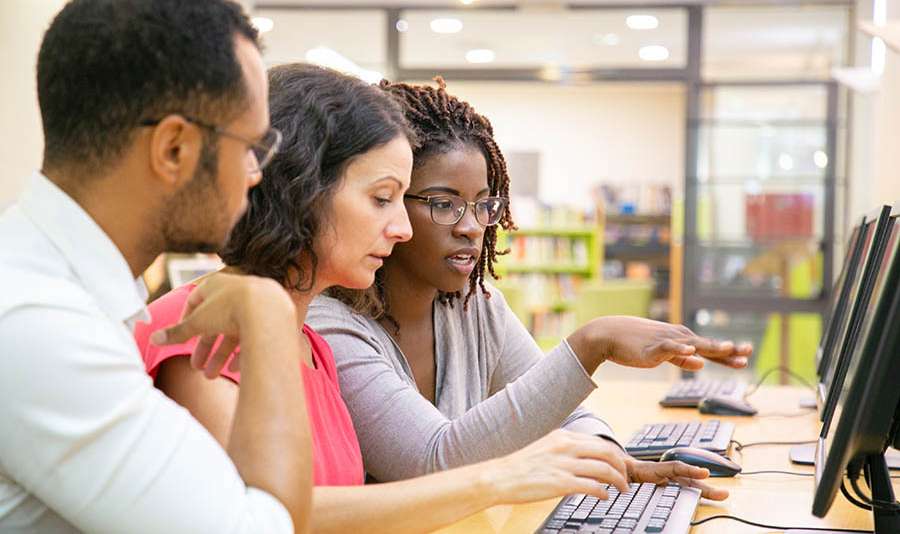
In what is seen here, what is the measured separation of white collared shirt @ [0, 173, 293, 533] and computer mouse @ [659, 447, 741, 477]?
0.88 m

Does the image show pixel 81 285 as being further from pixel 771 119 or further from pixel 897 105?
pixel 771 119

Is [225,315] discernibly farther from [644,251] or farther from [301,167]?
[644,251]

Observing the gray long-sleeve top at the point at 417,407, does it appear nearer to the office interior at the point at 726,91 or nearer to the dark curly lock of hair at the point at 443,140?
the dark curly lock of hair at the point at 443,140

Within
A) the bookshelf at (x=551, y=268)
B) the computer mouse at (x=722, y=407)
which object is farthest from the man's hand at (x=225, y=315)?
the bookshelf at (x=551, y=268)

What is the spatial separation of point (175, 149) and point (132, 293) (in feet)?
0.43

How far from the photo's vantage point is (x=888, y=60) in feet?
14.4

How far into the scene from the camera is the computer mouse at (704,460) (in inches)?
63.4

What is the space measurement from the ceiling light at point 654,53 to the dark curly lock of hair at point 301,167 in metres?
5.42

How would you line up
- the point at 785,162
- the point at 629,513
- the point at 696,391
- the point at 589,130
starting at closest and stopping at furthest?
the point at 629,513, the point at 696,391, the point at 785,162, the point at 589,130

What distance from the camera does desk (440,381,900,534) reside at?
1363 mm

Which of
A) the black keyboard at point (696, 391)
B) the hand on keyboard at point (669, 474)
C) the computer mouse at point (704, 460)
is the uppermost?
the hand on keyboard at point (669, 474)

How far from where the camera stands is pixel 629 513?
1.30 m

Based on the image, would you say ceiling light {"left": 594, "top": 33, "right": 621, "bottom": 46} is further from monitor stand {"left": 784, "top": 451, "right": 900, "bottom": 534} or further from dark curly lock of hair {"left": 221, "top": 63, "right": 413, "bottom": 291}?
monitor stand {"left": 784, "top": 451, "right": 900, "bottom": 534}

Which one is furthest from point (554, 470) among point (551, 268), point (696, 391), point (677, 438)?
point (551, 268)
